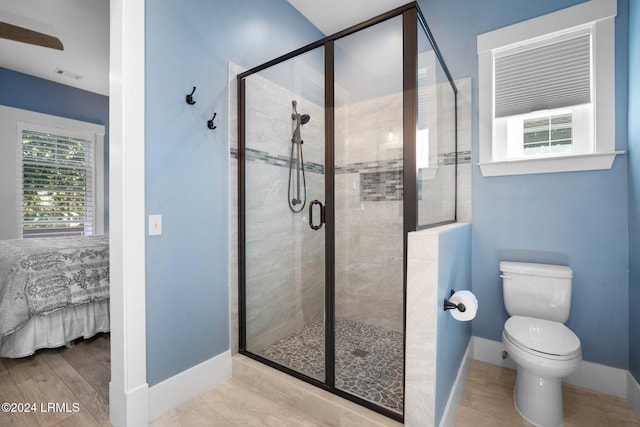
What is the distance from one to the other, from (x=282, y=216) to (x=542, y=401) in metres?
1.86

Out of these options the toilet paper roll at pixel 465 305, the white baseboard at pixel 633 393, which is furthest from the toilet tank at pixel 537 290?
the toilet paper roll at pixel 465 305

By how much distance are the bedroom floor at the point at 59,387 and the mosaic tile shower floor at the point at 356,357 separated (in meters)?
1.02

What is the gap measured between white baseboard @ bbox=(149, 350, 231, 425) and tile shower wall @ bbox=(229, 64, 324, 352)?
0.14m

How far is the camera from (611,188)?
1.80m

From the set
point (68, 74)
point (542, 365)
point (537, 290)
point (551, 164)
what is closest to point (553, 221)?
point (551, 164)

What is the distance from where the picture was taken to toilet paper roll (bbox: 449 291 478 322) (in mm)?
1417

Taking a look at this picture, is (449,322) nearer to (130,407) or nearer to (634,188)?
(634,188)

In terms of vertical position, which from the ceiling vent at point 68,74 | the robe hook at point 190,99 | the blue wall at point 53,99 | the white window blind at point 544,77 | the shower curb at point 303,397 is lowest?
the shower curb at point 303,397

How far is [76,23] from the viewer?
2.76 metres

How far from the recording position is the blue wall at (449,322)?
4.40ft

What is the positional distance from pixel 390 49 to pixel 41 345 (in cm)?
322

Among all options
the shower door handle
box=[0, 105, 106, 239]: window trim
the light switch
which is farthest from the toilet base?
box=[0, 105, 106, 239]: window trim

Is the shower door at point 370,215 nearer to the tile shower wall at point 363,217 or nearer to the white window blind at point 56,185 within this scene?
the tile shower wall at point 363,217

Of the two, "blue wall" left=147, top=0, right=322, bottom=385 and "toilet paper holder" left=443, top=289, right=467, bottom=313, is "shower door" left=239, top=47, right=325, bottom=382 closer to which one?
A: "blue wall" left=147, top=0, right=322, bottom=385
